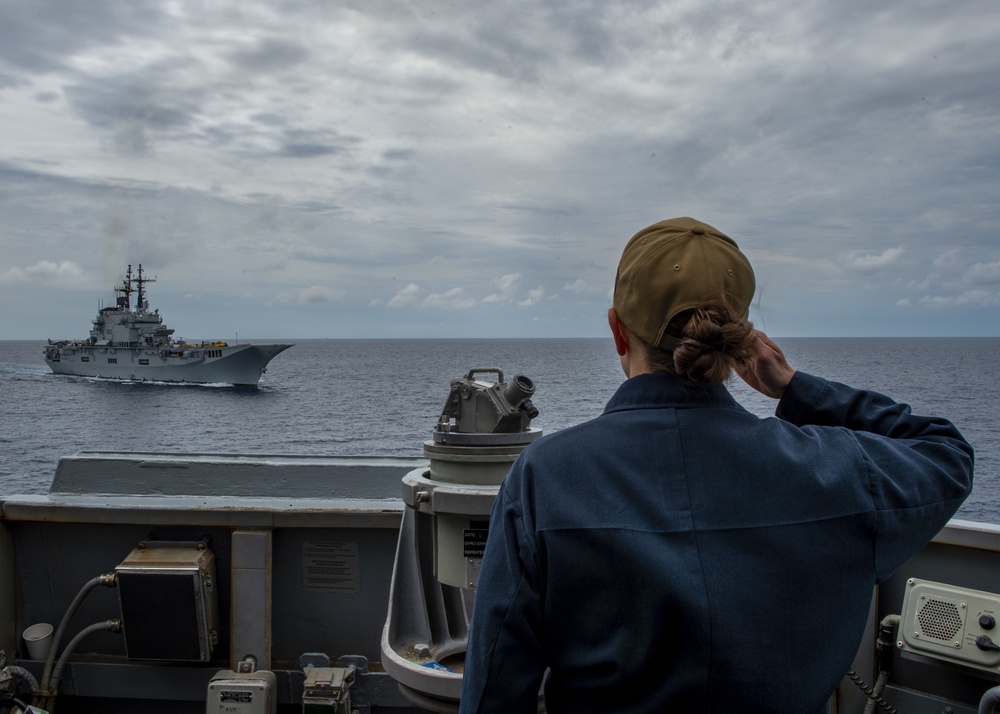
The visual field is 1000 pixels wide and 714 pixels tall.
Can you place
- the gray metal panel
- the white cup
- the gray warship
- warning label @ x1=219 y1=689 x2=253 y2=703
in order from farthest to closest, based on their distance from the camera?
the gray warship → the gray metal panel → the white cup → warning label @ x1=219 y1=689 x2=253 y2=703

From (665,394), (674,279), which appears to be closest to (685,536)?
(665,394)

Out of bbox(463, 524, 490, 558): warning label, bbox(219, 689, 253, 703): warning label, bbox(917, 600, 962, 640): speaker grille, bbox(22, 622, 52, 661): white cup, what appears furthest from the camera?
bbox(22, 622, 52, 661): white cup

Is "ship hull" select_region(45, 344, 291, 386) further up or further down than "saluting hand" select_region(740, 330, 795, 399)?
further down

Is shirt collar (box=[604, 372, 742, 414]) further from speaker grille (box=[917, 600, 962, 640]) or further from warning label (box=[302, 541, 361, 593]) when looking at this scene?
warning label (box=[302, 541, 361, 593])

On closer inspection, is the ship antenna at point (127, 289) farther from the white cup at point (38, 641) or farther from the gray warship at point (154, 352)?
the white cup at point (38, 641)

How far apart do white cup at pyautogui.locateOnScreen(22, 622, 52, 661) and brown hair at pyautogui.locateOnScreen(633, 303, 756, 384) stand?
3.27 m

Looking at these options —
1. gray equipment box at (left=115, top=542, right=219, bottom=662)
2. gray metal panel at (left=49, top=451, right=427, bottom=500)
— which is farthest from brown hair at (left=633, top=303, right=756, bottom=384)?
gray equipment box at (left=115, top=542, right=219, bottom=662)

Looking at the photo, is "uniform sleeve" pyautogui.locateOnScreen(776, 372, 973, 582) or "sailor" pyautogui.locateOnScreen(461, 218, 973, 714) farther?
"uniform sleeve" pyautogui.locateOnScreen(776, 372, 973, 582)

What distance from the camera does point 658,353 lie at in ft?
4.05

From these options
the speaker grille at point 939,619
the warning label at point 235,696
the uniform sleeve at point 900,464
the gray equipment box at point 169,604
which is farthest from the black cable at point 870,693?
the gray equipment box at point 169,604

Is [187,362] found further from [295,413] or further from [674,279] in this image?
[674,279]

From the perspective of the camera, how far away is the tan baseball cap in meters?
1.20

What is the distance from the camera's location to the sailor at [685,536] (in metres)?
1.13

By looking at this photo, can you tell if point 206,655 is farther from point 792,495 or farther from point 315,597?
point 792,495
